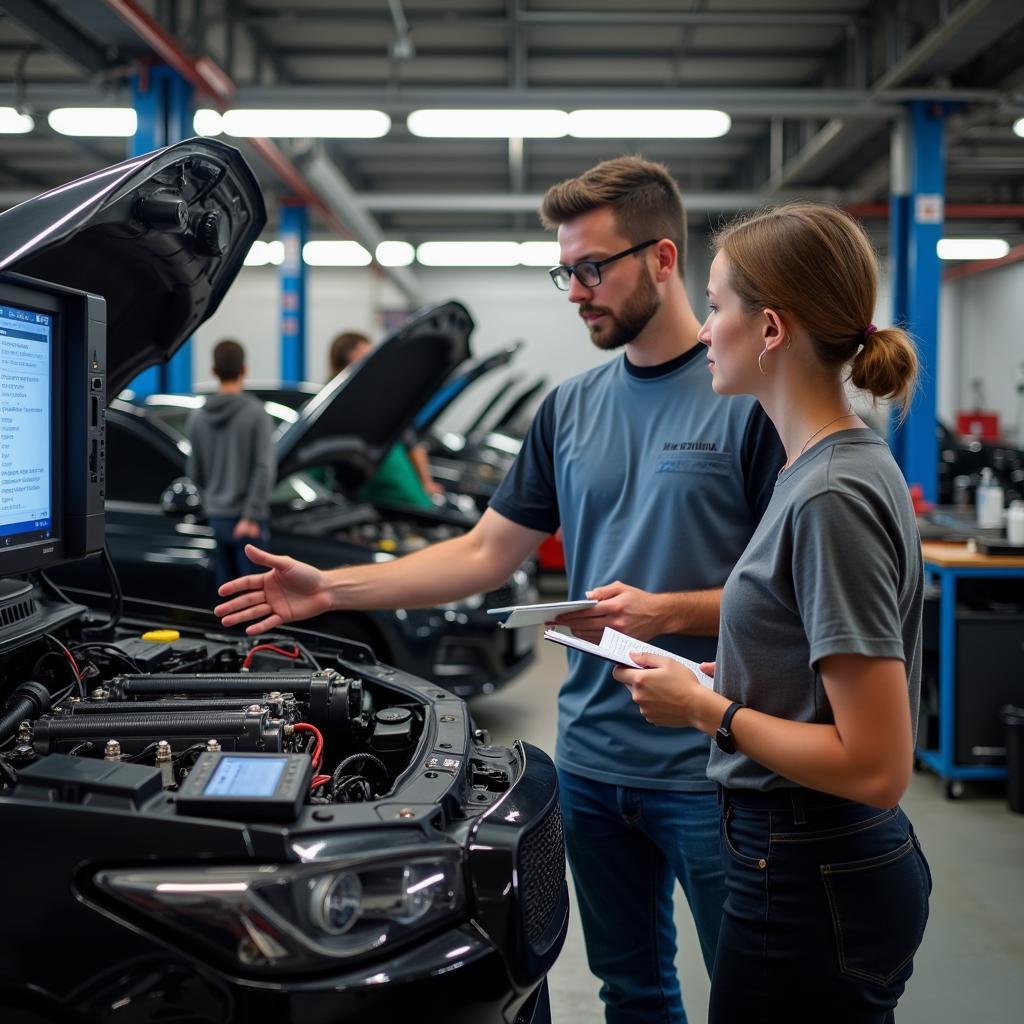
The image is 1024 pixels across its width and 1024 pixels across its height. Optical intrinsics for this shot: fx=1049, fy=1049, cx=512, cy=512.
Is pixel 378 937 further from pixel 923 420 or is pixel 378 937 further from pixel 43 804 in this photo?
pixel 923 420

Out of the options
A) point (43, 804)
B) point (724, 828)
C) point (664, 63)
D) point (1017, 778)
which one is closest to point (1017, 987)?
point (1017, 778)

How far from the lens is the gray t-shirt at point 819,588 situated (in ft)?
3.86

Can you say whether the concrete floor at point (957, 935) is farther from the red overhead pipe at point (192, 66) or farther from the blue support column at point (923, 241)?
the red overhead pipe at point (192, 66)

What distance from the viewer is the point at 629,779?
1.82 meters

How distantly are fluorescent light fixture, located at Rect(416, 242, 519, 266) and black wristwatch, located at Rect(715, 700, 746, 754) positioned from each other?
44.1ft

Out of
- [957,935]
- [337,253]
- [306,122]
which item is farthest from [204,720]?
[337,253]

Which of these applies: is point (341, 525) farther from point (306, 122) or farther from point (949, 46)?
point (949, 46)

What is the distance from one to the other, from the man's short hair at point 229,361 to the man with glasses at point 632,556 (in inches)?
120

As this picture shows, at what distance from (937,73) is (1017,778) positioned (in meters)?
5.55

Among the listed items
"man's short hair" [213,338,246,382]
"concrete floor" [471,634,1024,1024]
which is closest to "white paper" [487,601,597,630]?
"concrete floor" [471,634,1024,1024]

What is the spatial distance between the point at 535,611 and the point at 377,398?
2854 mm

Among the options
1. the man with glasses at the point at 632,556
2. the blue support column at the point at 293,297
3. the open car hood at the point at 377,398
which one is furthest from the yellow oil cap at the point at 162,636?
the blue support column at the point at 293,297

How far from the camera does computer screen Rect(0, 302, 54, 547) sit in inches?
62.9

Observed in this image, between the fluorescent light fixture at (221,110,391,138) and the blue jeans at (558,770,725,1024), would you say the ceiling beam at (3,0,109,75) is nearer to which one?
the fluorescent light fixture at (221,110,391,138)
